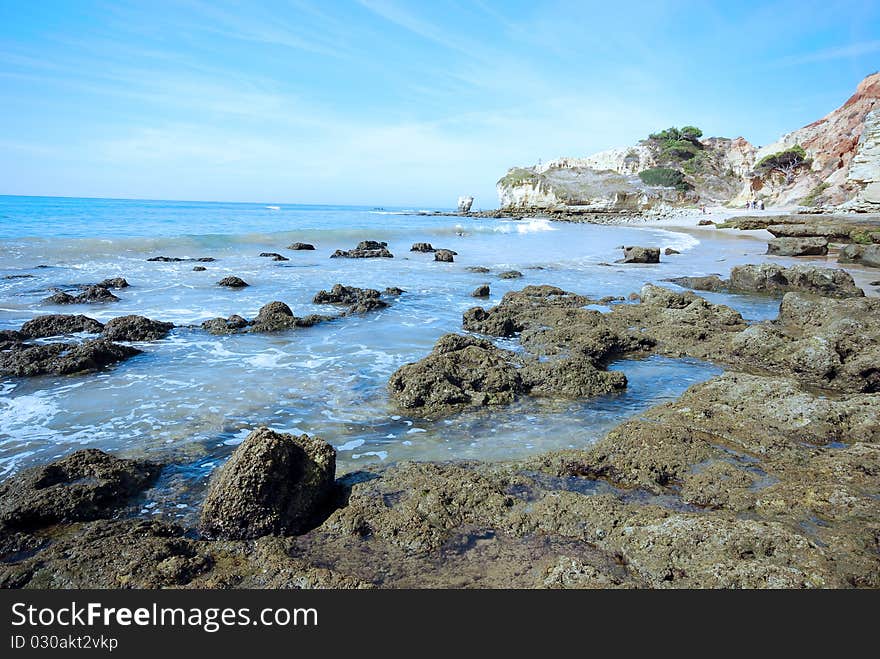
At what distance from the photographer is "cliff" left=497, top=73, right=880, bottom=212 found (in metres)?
41.5

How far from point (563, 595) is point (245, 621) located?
1558 millimetres

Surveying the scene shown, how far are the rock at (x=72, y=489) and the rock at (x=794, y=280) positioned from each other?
15.9 meters

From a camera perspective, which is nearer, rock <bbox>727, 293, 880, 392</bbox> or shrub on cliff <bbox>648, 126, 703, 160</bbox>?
rock <bbox>727, 293, 880, 392</bbox>

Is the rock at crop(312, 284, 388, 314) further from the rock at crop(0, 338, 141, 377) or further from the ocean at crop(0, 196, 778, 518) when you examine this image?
the rock at crop(0, 338, 141, 377)

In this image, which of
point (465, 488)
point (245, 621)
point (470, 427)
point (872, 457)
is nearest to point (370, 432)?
point (470, 427)

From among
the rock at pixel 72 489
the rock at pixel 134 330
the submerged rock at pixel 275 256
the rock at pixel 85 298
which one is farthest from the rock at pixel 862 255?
the rock at pixel 85 298

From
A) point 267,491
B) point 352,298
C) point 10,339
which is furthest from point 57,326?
point 267,491

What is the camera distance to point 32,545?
3.62 meters

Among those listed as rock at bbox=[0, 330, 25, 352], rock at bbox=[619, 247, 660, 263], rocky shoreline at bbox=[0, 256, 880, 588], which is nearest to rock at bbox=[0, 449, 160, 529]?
rocky shoreline at bbox=[0, 256, 880, 588]

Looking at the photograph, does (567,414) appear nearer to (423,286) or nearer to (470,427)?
(470,427)

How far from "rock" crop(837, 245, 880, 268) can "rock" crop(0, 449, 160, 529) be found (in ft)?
79.2

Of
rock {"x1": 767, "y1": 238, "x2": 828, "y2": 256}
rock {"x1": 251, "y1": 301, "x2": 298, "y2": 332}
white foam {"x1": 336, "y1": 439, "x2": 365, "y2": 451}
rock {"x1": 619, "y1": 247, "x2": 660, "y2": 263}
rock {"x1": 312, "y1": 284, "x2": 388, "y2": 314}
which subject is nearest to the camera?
white foam {"x1": 336, "y1": 439, "x2": 365, "y2": 451}

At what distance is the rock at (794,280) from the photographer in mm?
13625

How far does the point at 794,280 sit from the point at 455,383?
1290 centimetres
